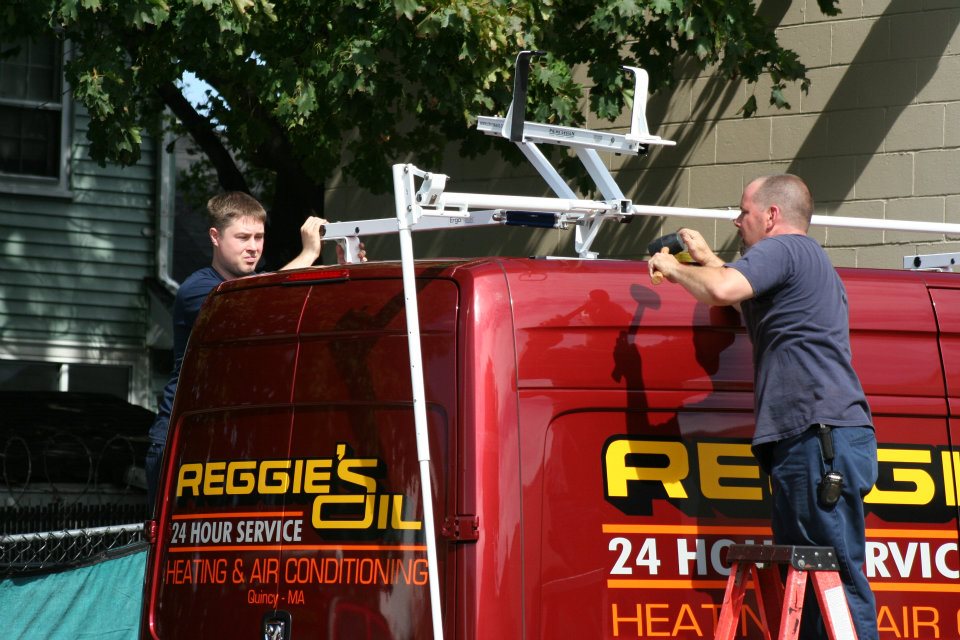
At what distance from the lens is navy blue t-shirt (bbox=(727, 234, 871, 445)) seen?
178 inches

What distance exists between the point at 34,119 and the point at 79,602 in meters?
9.26

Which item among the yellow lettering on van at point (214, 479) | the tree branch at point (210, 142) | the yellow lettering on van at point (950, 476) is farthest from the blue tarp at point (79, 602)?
the tree branch at point (210, 142)

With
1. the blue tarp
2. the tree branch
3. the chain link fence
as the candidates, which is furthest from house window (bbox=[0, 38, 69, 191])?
the blue tarp

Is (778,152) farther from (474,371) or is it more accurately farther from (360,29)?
(474,371)

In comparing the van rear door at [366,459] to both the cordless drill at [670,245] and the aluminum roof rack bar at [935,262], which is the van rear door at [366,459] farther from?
the aluminum roof rack bar at [935,262]

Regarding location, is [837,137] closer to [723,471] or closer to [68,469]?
[723,471]

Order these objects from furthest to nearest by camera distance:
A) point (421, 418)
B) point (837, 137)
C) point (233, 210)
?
point (837, 137), point (233, 210), point (421, 418)

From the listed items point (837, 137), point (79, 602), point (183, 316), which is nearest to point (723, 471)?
point (183, 316)

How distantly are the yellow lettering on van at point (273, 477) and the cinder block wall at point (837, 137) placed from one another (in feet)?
20.3

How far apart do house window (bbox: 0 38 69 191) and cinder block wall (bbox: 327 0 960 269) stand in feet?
21.0

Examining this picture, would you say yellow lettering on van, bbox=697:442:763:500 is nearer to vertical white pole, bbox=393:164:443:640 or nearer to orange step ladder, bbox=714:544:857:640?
orange step ladder, bbox=714:544:857:640

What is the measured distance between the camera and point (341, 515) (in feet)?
14.9

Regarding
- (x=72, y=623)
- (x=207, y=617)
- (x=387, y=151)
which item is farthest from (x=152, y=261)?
(x=207, y=617)

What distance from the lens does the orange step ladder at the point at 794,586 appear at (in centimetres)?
429
